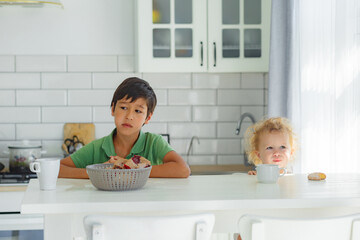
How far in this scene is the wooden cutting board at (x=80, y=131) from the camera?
3.68 meters

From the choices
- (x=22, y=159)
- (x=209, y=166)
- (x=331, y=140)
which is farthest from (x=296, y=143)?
(x=22, y=159)

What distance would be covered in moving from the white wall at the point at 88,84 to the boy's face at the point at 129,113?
4.89 ft

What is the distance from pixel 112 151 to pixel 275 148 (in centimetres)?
88

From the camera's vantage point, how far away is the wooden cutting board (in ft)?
12.1

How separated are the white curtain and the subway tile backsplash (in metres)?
0.52

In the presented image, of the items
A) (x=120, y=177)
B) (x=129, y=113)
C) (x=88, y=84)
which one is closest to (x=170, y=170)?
(x=129, y=113)

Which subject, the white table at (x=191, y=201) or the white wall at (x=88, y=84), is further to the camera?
the white wall at (x=88, y=84)

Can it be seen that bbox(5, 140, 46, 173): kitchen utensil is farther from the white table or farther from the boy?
the white table

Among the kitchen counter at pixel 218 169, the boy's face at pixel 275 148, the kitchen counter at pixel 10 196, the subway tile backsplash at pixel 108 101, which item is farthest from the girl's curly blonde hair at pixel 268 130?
the kitchen counter at pixel 10 196

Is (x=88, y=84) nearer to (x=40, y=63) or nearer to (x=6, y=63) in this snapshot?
(x=40, y=63)

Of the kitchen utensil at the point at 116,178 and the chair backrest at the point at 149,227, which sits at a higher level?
the kitchen utensil at the point at 116,178

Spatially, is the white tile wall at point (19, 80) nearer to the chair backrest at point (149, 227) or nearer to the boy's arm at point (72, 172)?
the boy's arm at point (72, 172)

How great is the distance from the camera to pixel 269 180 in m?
2.00

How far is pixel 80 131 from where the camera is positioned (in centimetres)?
368
